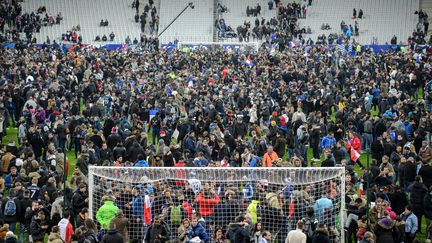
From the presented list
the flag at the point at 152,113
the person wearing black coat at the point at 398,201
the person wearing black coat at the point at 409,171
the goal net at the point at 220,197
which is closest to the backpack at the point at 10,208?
the goal net at the point at 220,197

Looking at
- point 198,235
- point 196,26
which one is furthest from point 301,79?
point 196,26

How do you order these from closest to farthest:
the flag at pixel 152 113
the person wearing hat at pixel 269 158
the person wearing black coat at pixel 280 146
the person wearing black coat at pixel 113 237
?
the person wearing black coat at pixel 113 237 → the person wearing hat at pixel 269 158 → the person wearing black coat at pixel 280 146 → the flag at pixel 152 113

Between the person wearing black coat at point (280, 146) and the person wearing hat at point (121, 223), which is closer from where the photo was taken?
the person wearing hat at point (121, 223)

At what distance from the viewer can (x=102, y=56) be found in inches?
1636

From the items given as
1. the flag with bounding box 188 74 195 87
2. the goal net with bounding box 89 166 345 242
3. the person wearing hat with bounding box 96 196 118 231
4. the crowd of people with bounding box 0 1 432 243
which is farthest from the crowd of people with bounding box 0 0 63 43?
the person wearing hat with bounding box 96 196 118 231

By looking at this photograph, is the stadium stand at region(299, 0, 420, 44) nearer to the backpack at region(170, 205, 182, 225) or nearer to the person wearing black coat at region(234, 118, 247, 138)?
the person wearing black coat at region(234, 118, 247, 138)

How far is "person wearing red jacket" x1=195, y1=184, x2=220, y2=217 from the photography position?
17.5 meters

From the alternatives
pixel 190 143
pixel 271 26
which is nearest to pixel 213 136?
pixel 190 143

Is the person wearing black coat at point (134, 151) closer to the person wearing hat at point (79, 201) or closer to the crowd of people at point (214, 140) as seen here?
the crowd of people at point (214, 140)

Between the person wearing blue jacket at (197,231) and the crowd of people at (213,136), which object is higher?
the crowd of people at (213,136)

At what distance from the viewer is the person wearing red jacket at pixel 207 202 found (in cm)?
1748

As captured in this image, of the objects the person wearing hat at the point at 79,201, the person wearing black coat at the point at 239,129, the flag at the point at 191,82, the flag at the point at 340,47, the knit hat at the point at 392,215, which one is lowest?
the knit hat at the point at 392,215

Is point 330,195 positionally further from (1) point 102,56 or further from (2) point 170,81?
(1) point 102,56

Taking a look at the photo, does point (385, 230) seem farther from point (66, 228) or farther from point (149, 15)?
point (149, 15)
